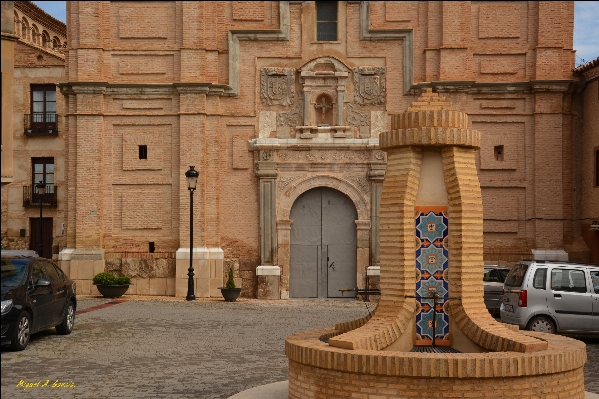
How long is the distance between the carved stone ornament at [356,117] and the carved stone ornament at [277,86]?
1855 millimetres

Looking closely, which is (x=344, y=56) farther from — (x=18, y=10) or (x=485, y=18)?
(x=18, y=10)

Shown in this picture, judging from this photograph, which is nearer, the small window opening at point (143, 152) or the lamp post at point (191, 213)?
the lamp post at point (191, 213)

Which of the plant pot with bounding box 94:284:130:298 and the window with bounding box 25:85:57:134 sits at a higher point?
the window with bounding box 25:85:57:134

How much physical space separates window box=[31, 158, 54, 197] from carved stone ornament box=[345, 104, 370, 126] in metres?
16.9

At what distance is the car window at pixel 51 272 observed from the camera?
16117 millimetres

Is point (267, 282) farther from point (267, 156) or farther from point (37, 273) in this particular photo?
point (37, 273)

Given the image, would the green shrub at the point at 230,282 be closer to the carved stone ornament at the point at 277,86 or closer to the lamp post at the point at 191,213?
the lamp post at the point at 191,213

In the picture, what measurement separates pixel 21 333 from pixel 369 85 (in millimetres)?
16254

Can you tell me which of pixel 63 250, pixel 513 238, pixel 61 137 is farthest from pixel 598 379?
pixel 61 137

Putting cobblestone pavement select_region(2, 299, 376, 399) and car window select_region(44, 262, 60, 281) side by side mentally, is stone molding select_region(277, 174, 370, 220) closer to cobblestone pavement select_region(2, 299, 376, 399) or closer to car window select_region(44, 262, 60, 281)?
cobblestone pavement select_region(2, 299, 376, 399)

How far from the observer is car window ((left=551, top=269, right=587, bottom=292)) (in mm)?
16188

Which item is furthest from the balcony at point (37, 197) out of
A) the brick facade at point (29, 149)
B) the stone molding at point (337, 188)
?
the stone molding at point (337, 188)

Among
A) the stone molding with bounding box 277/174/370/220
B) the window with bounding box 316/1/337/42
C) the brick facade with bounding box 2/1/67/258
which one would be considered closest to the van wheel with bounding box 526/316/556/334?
the stone molding with bounding box 277/174/370/220

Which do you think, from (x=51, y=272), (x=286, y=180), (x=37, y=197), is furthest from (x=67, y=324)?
(x=37, y=197)
